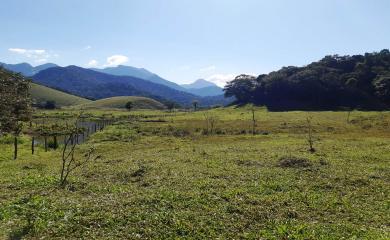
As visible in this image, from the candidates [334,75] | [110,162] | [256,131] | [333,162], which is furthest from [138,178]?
[334,75]

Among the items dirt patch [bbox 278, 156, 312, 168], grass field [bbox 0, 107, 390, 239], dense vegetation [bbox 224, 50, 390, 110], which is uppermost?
dense vegetation [bbox 224, 50, 390, 110]

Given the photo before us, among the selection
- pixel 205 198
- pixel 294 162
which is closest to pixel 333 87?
pixel 294 162

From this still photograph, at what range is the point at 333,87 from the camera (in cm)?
17488

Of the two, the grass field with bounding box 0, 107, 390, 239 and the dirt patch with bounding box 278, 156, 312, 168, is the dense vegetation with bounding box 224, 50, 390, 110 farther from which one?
the dirt patch with bounding box 278, 156, 312, 168

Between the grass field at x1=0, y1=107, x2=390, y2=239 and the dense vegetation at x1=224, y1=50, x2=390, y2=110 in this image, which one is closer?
the grass field at x1=0, y1=107, x2=390, y2=239

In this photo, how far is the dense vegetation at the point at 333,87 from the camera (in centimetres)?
16512

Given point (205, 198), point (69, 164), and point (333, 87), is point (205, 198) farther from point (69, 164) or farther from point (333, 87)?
point (333, 87)

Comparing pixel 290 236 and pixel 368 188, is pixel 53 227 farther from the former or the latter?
pixel 368 188

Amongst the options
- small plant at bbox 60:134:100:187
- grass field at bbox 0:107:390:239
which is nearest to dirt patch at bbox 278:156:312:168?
grass field at bbox 0:107:390:239

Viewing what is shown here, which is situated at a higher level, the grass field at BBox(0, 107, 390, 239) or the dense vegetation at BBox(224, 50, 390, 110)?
the dense vegetation at BBox(224, 50, 390, 110)

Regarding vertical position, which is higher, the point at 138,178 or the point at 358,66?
the point at 358,66

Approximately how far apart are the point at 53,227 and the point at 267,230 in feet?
35.2

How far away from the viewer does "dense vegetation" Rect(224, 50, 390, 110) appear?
542 ft

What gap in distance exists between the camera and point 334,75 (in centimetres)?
18388
